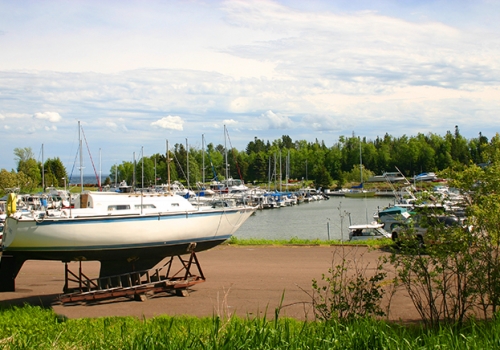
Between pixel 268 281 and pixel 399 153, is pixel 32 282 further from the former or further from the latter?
pixel 399 153

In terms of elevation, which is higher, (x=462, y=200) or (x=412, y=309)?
(x=462, y=200)

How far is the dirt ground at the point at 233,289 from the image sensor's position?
11.8 metres

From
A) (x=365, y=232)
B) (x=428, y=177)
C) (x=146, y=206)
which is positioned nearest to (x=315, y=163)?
(x=428, y=177)

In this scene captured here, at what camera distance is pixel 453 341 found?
7.06m

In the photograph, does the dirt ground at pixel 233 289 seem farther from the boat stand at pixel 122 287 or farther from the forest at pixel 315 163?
the forest at pixel 315 163

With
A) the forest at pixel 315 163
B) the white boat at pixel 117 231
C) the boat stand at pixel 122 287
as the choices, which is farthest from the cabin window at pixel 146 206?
the forest at pixel 315 163

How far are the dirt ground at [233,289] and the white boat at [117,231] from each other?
105 cm

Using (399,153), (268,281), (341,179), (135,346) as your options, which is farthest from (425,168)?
(135,346)

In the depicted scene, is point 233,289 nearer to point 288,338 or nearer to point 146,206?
point 146,206

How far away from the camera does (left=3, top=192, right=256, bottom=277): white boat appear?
13102 mm

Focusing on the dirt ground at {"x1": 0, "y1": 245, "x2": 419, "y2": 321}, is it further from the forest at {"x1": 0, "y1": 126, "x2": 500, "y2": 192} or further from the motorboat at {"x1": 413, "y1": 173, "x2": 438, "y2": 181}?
the forest at {"x1": 0, "y1": 126, "x2": 500, "y2": 192}

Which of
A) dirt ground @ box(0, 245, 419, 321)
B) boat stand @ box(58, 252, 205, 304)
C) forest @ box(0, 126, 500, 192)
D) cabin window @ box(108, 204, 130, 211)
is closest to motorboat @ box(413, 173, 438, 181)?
dirt ground @ box(0, 245, 419, 321)

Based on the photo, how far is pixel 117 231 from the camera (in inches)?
534

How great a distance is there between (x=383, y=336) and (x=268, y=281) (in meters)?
8.07
